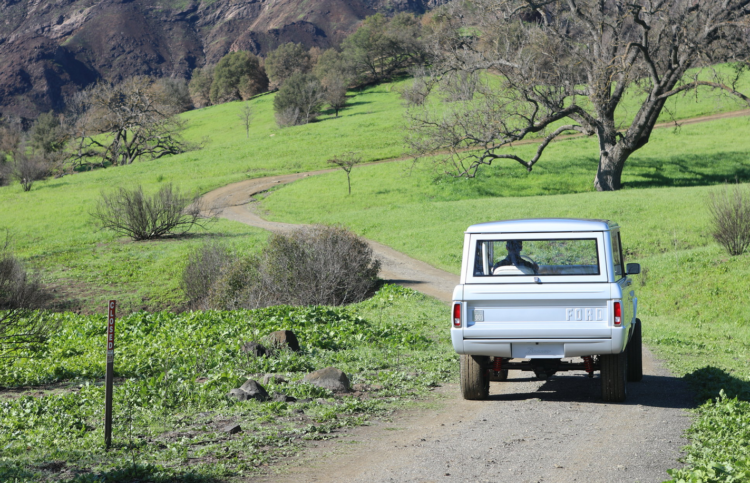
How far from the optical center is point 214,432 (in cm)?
666

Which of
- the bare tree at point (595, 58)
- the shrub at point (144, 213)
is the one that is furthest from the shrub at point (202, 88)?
the bare tree at point (595, 58)

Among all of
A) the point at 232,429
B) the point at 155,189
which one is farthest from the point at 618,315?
the point at 155,189

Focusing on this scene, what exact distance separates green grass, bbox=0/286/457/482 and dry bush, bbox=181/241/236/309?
676 cm

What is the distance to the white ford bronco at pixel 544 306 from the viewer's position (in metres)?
7.40

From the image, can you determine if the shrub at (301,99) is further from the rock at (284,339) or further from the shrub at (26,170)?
the rock at (284,339)

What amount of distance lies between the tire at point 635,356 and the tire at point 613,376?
4.48 ft

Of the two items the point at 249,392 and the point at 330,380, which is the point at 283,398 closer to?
the point at 249,392

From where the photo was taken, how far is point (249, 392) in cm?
812

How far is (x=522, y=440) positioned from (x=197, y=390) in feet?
13.8

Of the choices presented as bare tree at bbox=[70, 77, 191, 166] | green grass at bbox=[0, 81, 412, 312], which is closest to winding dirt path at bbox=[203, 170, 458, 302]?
green grass at bbox=[0, 81, 412, 312]

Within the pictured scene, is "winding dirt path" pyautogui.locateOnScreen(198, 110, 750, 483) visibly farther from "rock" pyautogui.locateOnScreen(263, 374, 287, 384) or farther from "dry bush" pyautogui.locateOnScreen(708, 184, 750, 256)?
"dry bush" pyautogui.locateOnScreen(708, 184, 750, 256)

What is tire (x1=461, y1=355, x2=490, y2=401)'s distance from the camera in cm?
808

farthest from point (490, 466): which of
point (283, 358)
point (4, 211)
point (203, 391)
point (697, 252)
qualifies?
point (4, 211)

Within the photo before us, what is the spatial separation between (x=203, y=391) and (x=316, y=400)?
141 centimetres
